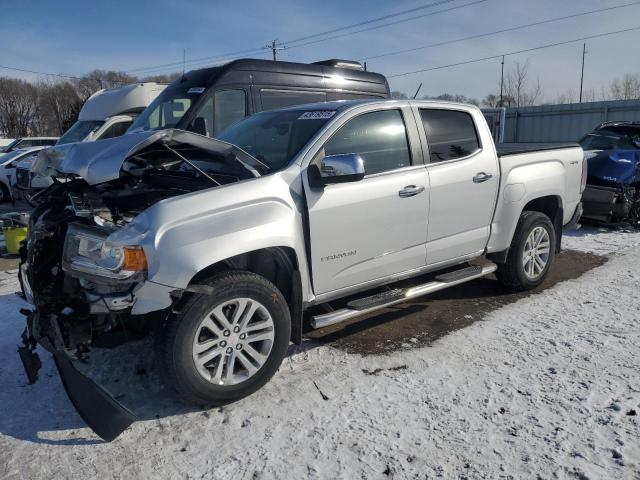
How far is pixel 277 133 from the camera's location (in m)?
4.19

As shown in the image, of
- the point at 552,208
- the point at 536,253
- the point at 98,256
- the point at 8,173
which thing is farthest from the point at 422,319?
the point at 8,173

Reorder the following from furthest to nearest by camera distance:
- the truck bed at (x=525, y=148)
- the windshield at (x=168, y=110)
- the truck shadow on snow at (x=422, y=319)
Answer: the windshield at (x=168, y=110)
the truck bed at (x=525, y=148)
the truck shadow on snow at (x=422, y=319)

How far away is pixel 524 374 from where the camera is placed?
3.52 metres

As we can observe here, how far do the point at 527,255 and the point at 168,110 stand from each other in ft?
20.1

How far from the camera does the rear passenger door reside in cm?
431

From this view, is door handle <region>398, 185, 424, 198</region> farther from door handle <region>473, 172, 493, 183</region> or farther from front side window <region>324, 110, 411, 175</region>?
door handle <region>473, 172, 493, 183</region>

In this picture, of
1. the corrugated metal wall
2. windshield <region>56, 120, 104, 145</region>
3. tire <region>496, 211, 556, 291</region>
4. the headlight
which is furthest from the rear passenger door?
the corrugated metal wall

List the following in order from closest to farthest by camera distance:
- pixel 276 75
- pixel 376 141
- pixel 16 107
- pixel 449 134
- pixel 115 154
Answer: pixel 115 154 → pixel 376 141 → pixel 449 134 → pixel 276 75 → pixel 16 107

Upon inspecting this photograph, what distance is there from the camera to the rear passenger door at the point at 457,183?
4309mm

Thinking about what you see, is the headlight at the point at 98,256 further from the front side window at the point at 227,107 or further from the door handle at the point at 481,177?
the front side window at the point at 227,107

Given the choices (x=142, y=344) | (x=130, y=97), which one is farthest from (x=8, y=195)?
(x=142, y=344)

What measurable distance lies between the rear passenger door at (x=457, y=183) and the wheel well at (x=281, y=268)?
1.34 meters

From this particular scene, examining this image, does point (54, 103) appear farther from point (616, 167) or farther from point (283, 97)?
point (616, 167)

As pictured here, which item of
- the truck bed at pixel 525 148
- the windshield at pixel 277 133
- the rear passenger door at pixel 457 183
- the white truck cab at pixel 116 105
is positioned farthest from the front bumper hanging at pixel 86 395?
the white truck cab at pixel 116 105
